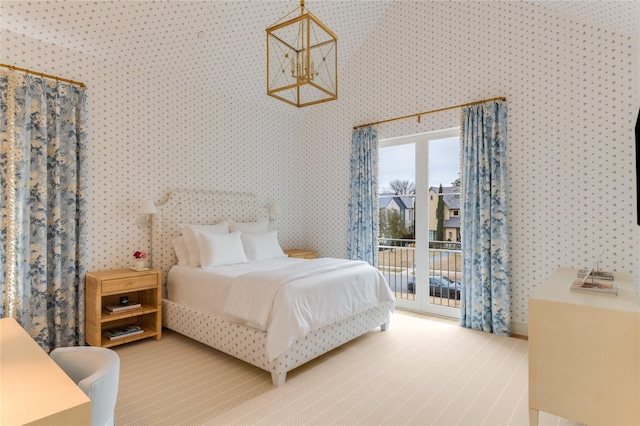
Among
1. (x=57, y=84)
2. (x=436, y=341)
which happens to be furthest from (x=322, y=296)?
(x=57, y=84)

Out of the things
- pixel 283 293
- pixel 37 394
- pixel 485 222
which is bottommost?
pixel 283 293

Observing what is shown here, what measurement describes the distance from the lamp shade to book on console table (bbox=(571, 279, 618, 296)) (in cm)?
351

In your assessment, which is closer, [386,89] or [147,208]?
[147,208]

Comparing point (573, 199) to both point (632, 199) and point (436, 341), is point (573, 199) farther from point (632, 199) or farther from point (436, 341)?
point (436, 341)

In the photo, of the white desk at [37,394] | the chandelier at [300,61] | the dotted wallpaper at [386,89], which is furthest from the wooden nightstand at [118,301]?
the chandelier at [300,61]

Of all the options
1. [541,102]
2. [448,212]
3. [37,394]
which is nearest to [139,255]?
[37,394]

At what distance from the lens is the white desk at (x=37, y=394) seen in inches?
31.5

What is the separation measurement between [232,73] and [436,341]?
12.5 ft

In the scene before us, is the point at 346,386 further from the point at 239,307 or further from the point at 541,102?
the point at 541,102

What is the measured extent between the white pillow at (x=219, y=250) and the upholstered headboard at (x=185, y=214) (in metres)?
0.44

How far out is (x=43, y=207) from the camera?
2.91m

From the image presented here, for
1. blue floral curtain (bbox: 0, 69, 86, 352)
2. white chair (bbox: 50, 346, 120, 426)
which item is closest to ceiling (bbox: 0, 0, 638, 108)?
blue floral curtain (bbox: 0, 69, 86, 352)

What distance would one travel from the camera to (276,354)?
246 cm

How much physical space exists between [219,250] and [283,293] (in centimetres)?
132
